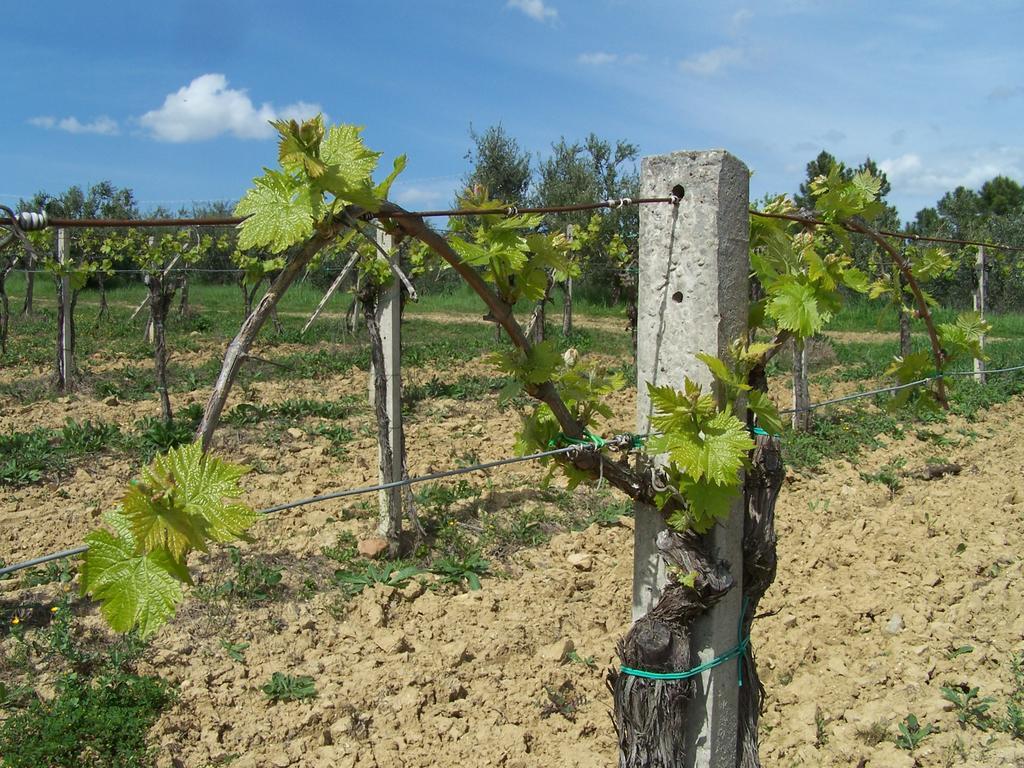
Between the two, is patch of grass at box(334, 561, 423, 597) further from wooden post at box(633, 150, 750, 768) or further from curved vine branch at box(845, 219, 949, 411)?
curved vine branch at box(845, 219, 949, 411)

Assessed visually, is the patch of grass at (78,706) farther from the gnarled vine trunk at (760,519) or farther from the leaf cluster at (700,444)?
the leaf cluster at (700,444)

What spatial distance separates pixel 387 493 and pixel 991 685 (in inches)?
124

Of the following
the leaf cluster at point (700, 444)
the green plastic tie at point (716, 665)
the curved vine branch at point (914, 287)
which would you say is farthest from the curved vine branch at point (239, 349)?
the curved vine branch at point (914, 287)

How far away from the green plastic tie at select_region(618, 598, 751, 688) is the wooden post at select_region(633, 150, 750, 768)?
17mm

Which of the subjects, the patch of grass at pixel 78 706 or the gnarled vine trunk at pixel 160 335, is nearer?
the patch of grass at pixel 78 706

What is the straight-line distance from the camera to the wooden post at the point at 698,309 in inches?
69.7

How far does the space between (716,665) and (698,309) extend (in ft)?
2.77

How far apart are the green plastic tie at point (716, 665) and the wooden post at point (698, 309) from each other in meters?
0.02

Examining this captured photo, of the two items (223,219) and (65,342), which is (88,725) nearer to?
(223,219)

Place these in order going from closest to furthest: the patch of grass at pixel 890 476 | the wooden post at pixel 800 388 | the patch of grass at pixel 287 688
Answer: the patch of grass at pixel 287 688 → the patch of grass at pixel 890 476 → the wooden post at pixel 800 388

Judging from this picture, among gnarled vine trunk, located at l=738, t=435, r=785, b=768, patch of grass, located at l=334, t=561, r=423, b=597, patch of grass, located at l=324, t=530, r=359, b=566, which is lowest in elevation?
patch of grass, located at l=334, t=561, r=423, b=597

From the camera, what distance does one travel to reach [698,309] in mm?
1791

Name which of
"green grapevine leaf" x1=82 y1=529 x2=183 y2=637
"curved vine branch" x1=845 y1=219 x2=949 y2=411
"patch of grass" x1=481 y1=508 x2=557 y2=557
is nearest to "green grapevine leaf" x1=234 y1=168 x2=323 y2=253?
"green grapevine leaf" x1=82 y1=529 x2=183 y2=637

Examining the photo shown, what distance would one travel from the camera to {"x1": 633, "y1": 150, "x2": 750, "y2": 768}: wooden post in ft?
5.81
